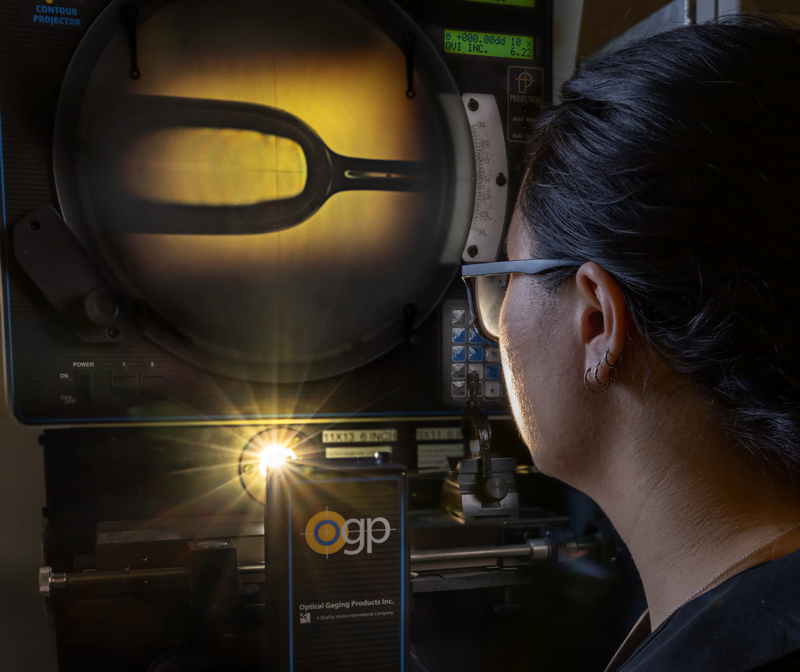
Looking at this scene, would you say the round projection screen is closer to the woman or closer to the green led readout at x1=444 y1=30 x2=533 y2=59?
the green led readout at x1=444 y1=30 x2=533 y2=59

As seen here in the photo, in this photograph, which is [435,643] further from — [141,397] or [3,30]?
[3,30]

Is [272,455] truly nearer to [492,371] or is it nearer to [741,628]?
[492,371]

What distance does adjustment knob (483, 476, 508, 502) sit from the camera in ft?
3.51

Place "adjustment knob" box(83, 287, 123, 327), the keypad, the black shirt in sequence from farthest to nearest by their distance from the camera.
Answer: the keypad
"adjustment knob" box(83, 287, 123, 327)
the black shirt

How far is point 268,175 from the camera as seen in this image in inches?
45.5

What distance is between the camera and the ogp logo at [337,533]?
876mm

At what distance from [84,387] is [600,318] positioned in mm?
839

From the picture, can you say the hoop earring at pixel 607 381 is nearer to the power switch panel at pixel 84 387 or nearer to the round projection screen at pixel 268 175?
the round projection screen at pixel 268 175

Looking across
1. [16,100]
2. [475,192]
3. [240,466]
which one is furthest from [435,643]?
[16,100]

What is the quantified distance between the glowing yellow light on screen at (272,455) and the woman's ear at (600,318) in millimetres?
648

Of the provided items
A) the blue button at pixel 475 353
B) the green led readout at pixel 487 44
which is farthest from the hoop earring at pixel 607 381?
the green led readout at pixel 487 44

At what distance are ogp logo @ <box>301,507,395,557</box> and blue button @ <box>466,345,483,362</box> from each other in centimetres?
46

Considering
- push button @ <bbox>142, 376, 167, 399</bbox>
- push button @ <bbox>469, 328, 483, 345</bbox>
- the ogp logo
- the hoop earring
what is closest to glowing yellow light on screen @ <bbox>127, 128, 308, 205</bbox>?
push button @ <bbox>142, 376, 167, 399</bbox>

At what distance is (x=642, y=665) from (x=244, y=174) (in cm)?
95
